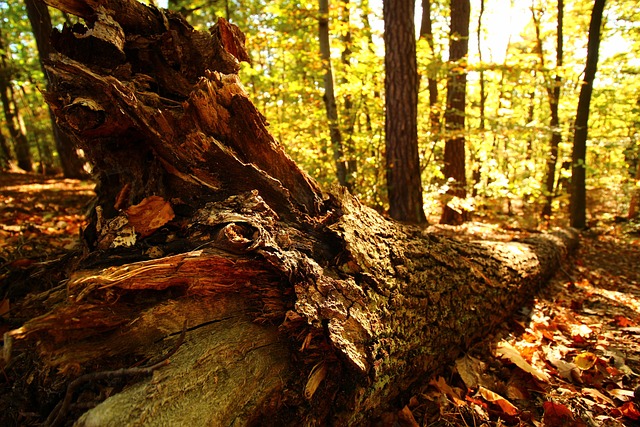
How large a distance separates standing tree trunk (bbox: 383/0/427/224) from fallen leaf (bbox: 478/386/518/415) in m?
3.20

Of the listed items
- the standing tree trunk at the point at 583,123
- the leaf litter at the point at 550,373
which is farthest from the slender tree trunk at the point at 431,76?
the leaf litter at the point at 550,373

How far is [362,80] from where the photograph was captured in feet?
20.3

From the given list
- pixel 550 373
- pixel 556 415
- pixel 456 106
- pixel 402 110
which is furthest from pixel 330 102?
pixel 556 415

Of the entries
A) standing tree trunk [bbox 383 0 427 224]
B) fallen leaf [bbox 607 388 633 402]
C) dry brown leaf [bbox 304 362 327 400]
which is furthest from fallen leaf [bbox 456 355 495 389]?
standing tree trunk [bbox 383 0 427 224]

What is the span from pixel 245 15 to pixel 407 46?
6520 millimetres

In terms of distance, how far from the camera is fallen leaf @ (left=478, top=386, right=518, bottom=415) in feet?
5.55

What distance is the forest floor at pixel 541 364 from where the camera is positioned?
5.48 feet

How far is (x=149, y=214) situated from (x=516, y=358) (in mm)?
2473

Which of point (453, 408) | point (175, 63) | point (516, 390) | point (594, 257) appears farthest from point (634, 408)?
point (594, 257)

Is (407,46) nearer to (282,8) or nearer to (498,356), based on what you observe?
(282,8)

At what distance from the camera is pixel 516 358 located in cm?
216

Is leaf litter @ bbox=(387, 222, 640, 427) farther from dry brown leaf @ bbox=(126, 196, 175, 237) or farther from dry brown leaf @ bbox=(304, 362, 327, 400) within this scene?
dry brown leaf @ bbox=(126, 196, 175, 237)

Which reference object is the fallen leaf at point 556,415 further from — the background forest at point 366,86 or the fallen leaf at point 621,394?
the background forest at point 366,86

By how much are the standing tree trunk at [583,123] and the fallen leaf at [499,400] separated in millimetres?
7893
